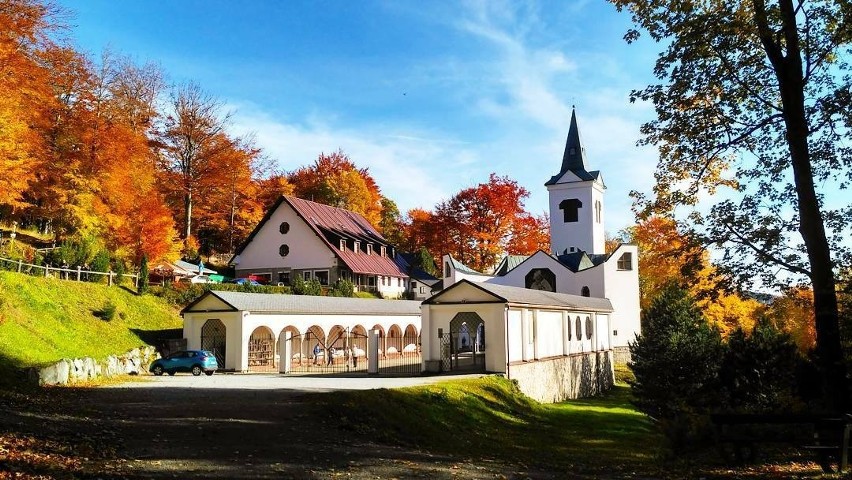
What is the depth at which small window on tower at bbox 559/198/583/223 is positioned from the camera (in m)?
57.1

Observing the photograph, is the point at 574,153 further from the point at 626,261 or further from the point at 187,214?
the point at 187,214

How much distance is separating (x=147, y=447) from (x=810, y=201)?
12.8m

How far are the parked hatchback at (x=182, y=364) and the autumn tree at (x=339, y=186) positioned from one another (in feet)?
128

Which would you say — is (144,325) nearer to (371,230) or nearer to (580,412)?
(580,412)

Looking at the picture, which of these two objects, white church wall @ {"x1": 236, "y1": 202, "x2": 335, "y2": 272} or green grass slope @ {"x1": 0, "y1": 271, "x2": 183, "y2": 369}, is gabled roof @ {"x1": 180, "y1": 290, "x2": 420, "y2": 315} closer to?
green grass slope @ {"x1": 0, "y1": 271, "x2": 183, "y2": 369}

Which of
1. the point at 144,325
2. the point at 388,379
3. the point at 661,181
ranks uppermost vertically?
the point at 661,181

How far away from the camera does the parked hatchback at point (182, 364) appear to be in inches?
1011

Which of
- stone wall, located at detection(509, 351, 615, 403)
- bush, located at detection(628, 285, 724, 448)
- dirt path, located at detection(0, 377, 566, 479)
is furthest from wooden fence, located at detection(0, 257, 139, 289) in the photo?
bush, located at detection(628, 285, 724, 448)

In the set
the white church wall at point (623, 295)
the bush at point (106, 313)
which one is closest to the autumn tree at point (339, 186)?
the white church wall at point (623, 295)

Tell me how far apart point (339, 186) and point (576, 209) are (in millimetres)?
23586

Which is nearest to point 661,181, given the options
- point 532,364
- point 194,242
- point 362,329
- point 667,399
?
point 667,399

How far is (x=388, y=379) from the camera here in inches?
912

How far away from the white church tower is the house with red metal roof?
16.5m

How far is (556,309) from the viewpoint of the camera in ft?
102
